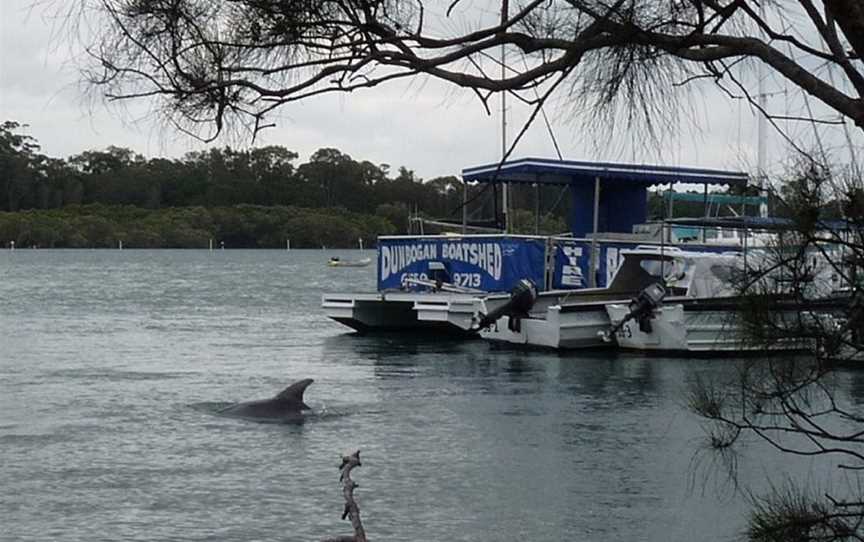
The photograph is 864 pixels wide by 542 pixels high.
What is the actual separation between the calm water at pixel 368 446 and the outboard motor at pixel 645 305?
2.68 ft

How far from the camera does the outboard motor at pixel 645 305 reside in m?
28.7

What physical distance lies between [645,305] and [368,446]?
39.7 feet

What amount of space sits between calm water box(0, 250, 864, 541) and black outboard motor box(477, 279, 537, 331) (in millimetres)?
803

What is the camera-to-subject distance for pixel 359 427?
1973 centimetres

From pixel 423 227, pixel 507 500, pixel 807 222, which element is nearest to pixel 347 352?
pixel 423 227

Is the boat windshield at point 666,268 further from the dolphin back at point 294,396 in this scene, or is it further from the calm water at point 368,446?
the dolphin back at point 294,396

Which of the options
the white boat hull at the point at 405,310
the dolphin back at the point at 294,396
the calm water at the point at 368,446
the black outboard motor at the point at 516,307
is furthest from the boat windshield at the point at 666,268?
the dolphin back at the point at 294,396

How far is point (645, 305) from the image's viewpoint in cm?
2884

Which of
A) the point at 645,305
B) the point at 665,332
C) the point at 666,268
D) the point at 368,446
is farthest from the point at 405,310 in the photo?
the point at 368,446

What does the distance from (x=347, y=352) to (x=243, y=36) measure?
28016 mm

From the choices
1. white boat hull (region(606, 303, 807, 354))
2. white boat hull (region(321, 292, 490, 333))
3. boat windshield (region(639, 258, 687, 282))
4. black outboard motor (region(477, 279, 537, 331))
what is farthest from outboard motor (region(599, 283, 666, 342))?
white boat hull (region(321, 292, 490, 333))

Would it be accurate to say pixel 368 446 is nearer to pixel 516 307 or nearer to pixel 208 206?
pixel 516 307

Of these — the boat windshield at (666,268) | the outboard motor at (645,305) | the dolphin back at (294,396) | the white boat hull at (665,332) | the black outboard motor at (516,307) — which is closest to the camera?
the dolphin back at (294,396)

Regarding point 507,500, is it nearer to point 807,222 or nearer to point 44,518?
point 44,518
